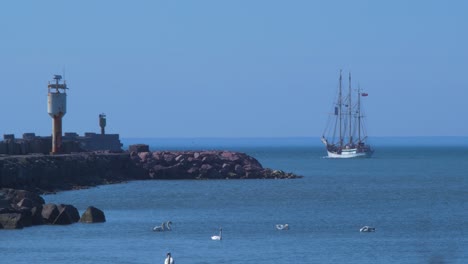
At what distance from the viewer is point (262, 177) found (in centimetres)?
8275

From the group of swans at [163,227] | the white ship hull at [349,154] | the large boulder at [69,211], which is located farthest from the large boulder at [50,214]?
the white ship hull at [349,154]

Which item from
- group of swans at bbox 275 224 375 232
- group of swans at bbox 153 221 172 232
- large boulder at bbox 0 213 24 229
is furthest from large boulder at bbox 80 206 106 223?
group of swans at bbox 275 224 375 232

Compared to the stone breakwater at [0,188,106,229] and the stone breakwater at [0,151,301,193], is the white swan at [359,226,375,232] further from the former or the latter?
the stone breakwater at [0,151,301,193]

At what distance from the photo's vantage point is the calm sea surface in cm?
3450

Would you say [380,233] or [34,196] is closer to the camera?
[380,233]

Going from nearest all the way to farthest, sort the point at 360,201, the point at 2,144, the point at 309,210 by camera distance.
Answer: the point at 309,210 → the point at 360,201 → the point at 2,144

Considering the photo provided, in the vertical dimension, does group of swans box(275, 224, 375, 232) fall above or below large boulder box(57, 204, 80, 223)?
below

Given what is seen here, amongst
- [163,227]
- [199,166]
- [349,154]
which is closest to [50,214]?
[163,227]

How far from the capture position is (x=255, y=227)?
43.6 meters

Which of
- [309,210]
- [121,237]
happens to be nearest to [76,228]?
[121,237]

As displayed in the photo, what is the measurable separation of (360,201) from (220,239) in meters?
22.6

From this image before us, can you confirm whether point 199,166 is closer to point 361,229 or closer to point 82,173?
point 82,173

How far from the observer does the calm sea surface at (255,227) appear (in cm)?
3450

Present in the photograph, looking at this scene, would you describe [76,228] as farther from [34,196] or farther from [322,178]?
[322,178]
